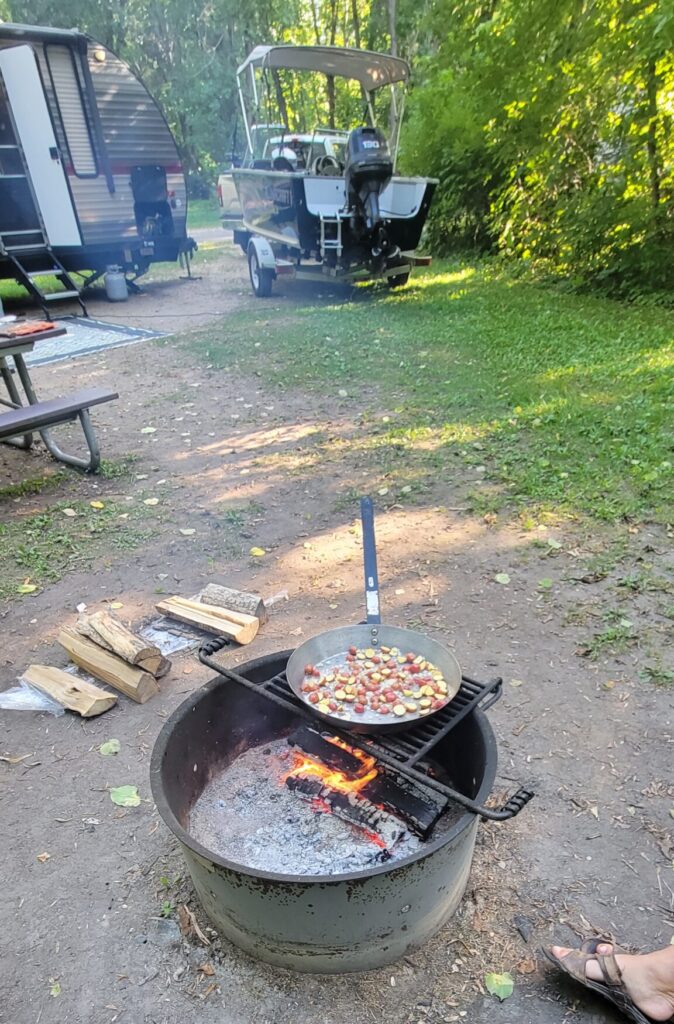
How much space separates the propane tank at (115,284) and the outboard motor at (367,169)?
15.2 feet

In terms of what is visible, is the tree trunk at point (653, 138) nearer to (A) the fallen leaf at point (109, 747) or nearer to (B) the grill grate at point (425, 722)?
(B) the grill grate at point (425, 722)

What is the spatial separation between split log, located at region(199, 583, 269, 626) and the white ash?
102 cm

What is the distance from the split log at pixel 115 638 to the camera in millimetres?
3029

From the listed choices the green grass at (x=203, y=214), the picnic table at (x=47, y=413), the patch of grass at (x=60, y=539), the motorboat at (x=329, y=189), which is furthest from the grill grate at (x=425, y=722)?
the green grass at (x=203, y=214)

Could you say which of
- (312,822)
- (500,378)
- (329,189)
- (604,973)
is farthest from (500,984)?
(329,189)

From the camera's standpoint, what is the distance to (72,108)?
10.3 meters

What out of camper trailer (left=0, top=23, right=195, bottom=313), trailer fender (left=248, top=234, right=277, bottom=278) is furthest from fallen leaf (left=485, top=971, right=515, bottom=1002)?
camper trailer (left=0, top=23, right=195, bottom=313)

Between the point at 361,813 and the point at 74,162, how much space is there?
1135cm

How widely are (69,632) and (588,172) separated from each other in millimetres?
10737

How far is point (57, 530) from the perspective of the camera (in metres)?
4.39

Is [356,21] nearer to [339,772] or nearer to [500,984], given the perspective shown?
[339,772]

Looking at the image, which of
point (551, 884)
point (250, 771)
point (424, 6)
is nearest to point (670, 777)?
point (551, 884)

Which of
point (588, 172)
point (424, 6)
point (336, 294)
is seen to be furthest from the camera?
point (424, 6)

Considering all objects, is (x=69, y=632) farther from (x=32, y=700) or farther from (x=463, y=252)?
(x=463, y=252)
